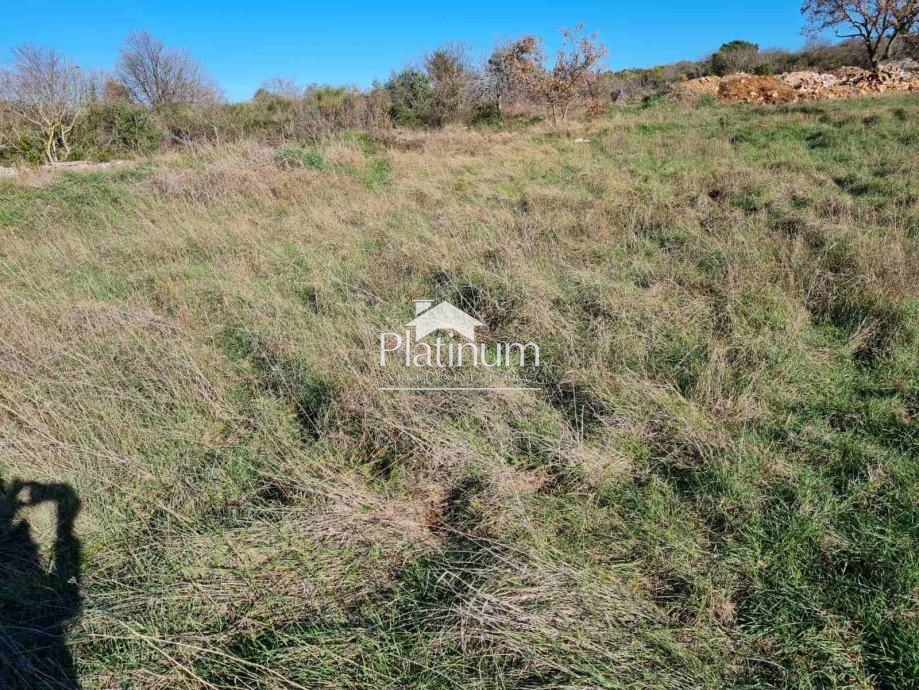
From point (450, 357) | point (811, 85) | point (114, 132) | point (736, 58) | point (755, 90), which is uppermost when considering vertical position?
point (736, 58)

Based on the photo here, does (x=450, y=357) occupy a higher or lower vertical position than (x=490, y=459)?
higher

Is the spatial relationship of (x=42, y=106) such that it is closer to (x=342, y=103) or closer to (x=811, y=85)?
(x=342, y=103)

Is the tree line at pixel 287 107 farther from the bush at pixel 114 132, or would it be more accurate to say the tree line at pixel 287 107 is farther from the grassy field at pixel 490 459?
the grassy field at pixel 490 459

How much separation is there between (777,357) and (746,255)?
1626mm

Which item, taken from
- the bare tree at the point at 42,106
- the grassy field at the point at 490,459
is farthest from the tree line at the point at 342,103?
the grassy field at the point at 490,459

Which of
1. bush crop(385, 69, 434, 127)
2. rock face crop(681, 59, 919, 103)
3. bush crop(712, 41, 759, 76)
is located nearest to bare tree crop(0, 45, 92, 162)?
bush crop(385, 69, 434, 127)

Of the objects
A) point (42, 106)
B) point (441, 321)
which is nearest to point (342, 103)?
point (42, 106)

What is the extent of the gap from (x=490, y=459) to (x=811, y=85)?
18.8m

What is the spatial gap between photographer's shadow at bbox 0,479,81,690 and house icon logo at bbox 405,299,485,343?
221 centimetres

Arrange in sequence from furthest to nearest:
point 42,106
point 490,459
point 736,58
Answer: point 736,58 → point 42,106 → point 490,459

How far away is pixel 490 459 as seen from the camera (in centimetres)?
221

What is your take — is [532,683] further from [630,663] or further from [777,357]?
[777,357]

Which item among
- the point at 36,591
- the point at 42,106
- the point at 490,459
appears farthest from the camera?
the point at 42,106

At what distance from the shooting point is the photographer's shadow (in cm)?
151
